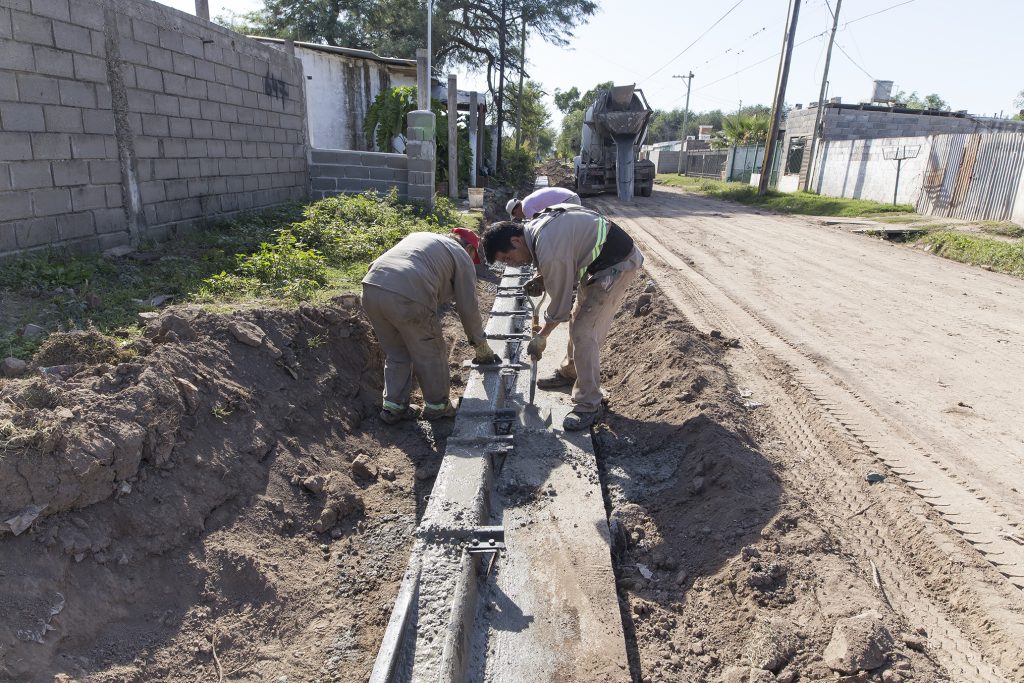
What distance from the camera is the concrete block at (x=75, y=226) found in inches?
200

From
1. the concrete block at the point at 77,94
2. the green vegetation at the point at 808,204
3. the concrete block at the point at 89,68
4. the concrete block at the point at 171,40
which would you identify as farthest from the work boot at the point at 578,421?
the green vegetation at the point at 808,204

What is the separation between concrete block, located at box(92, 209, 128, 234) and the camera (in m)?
5.44

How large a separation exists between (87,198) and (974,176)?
53.9 ft

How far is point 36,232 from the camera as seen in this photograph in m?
4.84

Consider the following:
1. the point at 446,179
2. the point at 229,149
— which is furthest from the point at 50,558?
the point at 446,179

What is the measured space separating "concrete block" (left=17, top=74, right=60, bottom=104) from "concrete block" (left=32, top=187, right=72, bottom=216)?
26.5 inches

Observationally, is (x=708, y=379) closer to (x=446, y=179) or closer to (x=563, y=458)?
(x=563, y=458)

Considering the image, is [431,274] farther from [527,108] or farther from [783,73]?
[527,108]

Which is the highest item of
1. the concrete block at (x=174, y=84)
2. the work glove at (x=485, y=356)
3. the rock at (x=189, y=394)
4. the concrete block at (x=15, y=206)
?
the concrete block at (x=174, y=84)

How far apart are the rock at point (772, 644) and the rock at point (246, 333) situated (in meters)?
3.22

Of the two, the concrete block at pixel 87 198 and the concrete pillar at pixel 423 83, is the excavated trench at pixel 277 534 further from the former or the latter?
the concrete pillar at pixel 423 83

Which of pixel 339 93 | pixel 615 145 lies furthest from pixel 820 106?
pixel 339 93

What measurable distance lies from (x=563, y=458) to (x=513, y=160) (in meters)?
20.4

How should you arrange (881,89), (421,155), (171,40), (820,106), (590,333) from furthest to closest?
(881,89) < (820,106) < (421,155) < (171,40) < (590,333)
